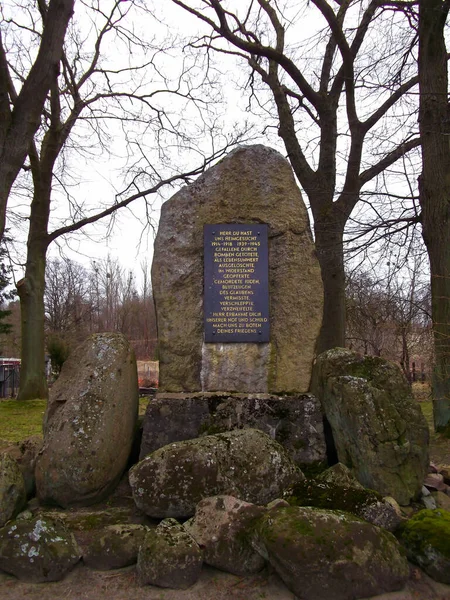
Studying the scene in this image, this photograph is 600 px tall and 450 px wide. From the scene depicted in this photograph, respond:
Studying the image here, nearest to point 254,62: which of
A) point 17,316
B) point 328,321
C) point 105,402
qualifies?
point 328,321

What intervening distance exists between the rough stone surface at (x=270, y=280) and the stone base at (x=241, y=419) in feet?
0.66

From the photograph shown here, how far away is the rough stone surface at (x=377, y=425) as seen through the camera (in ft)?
12.9

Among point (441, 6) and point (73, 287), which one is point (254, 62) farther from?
point (73, 287)

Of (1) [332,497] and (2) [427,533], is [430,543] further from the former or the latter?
(1) [332,497]

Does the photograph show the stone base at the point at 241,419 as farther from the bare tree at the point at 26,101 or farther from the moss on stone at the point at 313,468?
the bare tree at the point at 26,101

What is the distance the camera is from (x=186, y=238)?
4867 millimetres

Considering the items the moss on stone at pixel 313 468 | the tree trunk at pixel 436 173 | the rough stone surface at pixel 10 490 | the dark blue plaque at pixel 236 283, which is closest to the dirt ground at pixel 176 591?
the rough stone surface at pixel 10 490

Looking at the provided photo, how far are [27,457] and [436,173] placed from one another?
24.7 feet

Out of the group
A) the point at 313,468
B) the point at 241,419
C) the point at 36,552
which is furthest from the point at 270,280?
the point at 36,552

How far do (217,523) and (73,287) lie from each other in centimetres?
3178

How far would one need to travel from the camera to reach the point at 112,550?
3057 mm

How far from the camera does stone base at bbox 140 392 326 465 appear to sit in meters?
4.29

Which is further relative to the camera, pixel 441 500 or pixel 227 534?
pixel 441 500

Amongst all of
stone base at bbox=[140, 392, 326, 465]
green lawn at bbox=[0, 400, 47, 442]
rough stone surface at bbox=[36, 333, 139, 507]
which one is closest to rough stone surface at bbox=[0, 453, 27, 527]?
rough stone surface at bbox=[36, 333, 139, 507]
